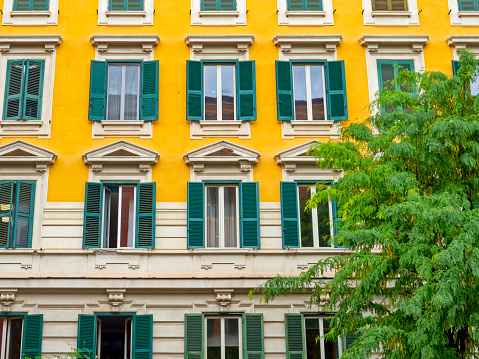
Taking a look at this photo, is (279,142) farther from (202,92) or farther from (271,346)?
(271,346)

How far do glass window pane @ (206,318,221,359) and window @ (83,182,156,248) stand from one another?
263cm

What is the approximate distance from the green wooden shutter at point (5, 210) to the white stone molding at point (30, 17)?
5080 millimetres

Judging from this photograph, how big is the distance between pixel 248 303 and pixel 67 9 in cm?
1044

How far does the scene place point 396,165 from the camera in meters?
13.0

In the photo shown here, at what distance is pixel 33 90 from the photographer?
754 inches

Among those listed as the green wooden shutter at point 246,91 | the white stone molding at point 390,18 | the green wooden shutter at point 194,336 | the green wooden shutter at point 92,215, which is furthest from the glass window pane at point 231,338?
the white stone molding at point 390,18

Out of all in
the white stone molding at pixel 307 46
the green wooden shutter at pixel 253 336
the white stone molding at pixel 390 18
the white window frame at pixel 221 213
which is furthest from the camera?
the white stone molding at pixel 390 18

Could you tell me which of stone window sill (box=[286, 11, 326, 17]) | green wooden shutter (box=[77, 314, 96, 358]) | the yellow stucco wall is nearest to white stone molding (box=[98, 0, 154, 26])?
the yellow stucco wall

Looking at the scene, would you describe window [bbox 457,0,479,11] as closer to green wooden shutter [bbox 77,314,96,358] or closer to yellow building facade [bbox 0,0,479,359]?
yellow building facade [bbox 0,0,479,359]

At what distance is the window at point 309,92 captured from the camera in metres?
19.4

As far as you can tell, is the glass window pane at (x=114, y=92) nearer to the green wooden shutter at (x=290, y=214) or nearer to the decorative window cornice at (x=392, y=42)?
the green wooden shutter at (x=290, y=214)

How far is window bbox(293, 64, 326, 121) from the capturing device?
1938 centimetres

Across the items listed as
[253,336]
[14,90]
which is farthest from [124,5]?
[253,336]

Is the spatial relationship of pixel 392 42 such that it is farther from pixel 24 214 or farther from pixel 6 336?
pixel 6 336
